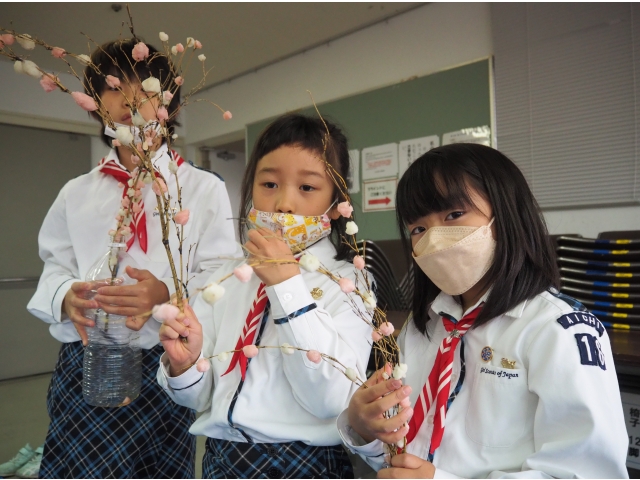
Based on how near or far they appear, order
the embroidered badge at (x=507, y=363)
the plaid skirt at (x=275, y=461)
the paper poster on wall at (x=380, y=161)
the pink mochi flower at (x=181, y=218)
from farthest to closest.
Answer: the paper poster on wall at (x=380, y=161)
the plaid skirt at (x=275, y=461)
the embroidered badge at (x=507, y=363)
the pink mochi flower at (x=181, y=218)

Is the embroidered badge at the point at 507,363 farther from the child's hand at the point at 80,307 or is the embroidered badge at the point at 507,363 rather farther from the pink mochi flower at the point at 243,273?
the child's hand at the point at 80,307

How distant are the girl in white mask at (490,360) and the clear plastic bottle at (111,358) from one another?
23.9 inches

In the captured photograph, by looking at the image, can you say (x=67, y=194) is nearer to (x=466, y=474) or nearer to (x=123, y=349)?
(x=123, y=349)

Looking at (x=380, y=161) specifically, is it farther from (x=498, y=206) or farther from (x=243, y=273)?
(x=243, y=273)

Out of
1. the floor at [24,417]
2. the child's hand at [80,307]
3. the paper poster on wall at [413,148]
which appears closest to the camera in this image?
the child's hand at [80,307]

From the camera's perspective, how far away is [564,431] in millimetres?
753

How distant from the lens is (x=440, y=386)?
0.91 metres

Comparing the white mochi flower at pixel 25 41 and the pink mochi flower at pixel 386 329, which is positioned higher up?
the white mochi flower at pixel 25 41

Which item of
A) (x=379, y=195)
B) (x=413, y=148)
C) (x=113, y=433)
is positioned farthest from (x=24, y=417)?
(x=413, y=148)

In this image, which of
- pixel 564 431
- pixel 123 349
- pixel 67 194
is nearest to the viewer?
pixel 564 431

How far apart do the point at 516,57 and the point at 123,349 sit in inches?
129

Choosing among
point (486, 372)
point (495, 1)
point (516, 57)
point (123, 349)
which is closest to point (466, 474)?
point (486, 372)

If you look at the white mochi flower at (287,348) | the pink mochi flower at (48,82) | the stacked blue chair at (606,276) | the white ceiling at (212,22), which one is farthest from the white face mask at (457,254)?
the white ceiling at (212,22)

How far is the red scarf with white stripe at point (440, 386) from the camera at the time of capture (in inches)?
35.0
